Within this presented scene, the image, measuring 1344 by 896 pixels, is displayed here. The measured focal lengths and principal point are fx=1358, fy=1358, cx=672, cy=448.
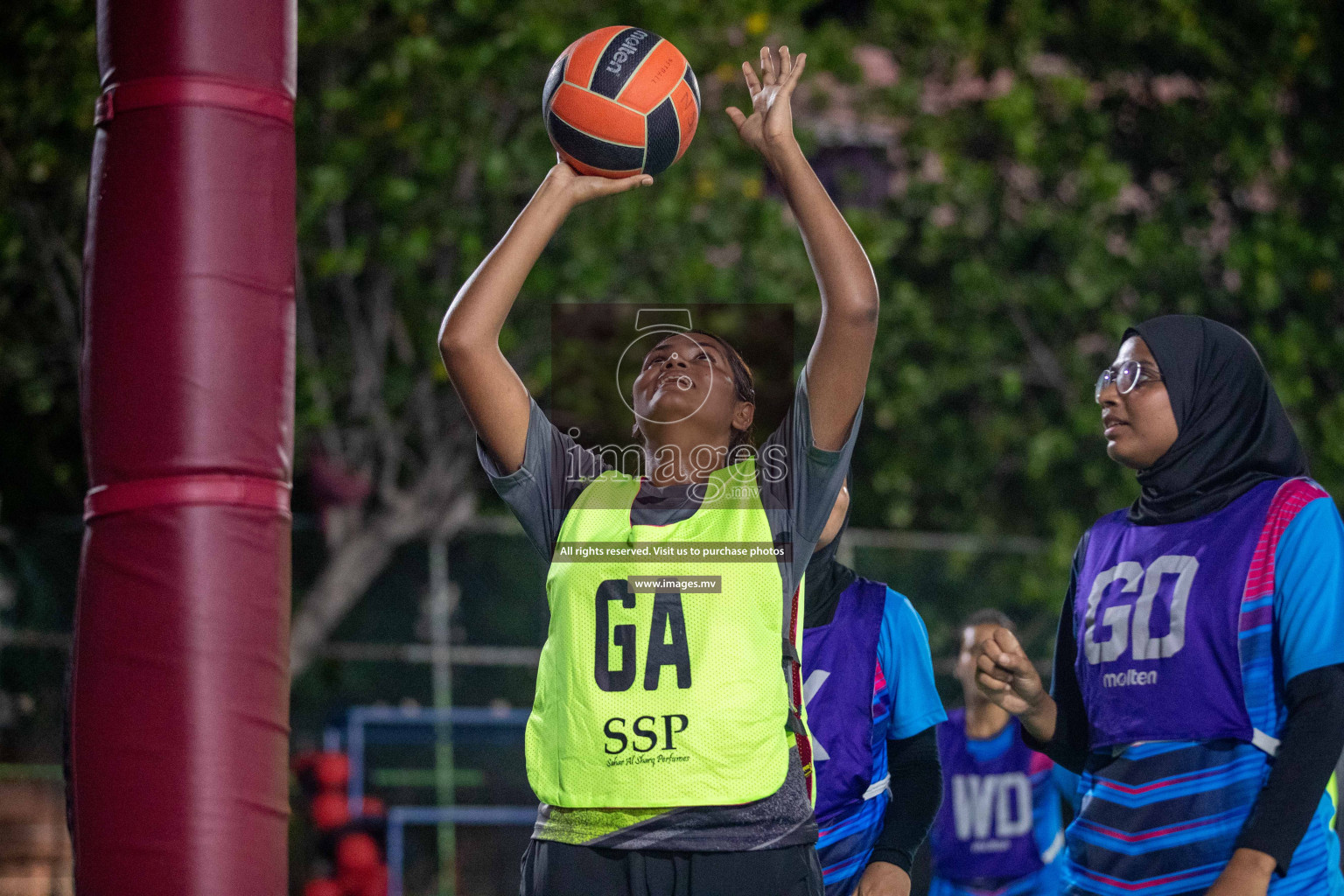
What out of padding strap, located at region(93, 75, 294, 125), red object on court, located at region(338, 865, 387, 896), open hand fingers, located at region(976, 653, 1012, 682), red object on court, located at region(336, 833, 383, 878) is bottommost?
red object on court, located at region(338, 865, 387, 896)

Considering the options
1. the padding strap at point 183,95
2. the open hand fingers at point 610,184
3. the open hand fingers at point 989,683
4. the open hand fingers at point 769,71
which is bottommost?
the open hand fingers at point 989,683

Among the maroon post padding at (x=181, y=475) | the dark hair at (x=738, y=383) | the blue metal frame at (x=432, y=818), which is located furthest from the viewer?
the blue metal frame at (x=432, y=818)

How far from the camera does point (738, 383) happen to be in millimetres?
2984

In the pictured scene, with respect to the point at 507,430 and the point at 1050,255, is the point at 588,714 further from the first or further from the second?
the point at 1050,255

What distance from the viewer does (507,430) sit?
8.87 feet

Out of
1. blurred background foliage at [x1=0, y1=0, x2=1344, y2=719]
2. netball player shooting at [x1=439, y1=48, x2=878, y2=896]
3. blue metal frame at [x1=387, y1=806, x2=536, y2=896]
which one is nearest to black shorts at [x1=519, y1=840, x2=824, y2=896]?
netball player shooting at [x1=439, y1=48, x2=878, y2=896]

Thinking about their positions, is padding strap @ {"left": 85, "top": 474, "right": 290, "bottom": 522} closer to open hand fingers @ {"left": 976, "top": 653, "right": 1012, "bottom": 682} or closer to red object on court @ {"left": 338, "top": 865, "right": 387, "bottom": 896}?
open hand fingers @ {"left": 976, "top": 653, "right": 1012, "bottom": 682}

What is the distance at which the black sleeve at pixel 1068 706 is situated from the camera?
3.37 metres

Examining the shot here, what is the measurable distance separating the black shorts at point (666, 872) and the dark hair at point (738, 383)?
2.83 ft

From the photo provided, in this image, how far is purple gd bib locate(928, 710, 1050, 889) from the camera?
559 centimetres

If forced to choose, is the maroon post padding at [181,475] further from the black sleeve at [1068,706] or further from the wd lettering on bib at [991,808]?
the wd lettering on bib at [991,808]

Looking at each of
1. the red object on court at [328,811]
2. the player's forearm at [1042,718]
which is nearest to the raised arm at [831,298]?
the player's forearm at [1042,718]

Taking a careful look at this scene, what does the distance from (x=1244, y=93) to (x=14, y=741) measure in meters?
10.1

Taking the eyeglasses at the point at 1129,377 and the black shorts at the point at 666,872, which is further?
the eyeglasses at the point at 1129,377
